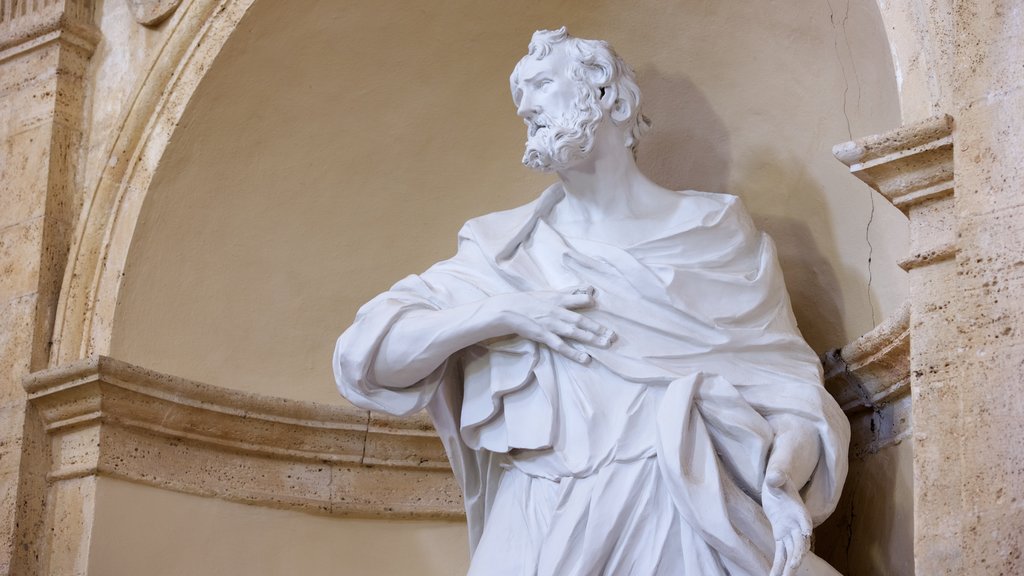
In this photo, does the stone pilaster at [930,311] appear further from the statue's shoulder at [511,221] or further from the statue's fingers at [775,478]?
the statue's shoulder at [511,221]

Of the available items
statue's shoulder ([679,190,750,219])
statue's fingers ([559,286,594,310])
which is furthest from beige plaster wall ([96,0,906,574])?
statue's fingers ([559,286,594,310])

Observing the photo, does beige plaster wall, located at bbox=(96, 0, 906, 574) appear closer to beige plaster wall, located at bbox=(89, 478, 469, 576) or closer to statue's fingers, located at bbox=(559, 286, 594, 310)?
beige plaster wall, located at bbox=(89, 478, 469, 576)

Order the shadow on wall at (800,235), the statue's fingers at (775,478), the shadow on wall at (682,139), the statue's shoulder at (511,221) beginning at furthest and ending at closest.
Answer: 1. the shadow on wall at (682,139)
2. the shadow on wall at (800,235)
3. the statue's shoulder at (511,221)
4. the statue's fingers at (775,478)

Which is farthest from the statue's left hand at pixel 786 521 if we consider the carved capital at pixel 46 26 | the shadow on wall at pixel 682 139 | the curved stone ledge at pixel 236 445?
the carved capital at pixel 46 26

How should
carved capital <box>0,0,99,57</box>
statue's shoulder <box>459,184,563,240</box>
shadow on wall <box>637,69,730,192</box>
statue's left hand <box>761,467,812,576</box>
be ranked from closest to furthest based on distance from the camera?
statue's left hand <box>761,467,812,576</box> < statue's shoulder <box>459,184,563,240</box> < shadow on wall <box>637,69,730,192</box> < carved capital <box>0,0,99,57</box>

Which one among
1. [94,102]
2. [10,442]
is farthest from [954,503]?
[94,102]

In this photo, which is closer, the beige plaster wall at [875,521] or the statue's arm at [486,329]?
the statue's arm at [486,329]

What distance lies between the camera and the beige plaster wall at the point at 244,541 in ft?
14.7

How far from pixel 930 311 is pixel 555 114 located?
41.5 inches

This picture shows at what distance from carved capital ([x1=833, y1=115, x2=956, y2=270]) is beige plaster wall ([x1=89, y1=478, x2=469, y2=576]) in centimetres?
191

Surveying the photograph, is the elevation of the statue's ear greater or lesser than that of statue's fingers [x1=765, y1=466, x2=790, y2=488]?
greater

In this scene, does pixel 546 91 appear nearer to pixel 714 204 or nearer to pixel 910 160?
pixel 714 204

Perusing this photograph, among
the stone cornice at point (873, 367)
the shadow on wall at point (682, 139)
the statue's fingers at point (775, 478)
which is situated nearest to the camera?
the statue's fingers at point (775, 478)

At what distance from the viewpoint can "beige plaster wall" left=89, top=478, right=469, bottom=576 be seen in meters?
4.49
